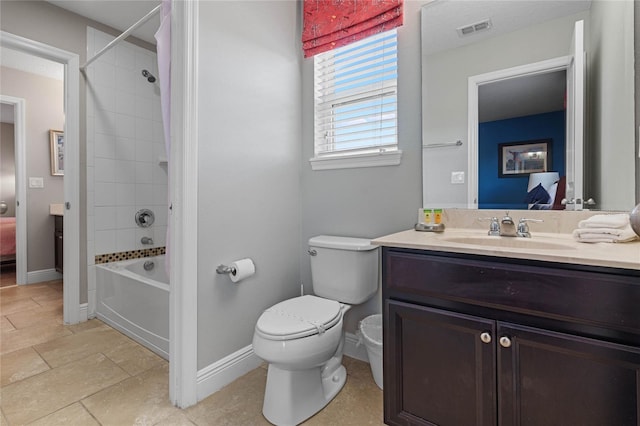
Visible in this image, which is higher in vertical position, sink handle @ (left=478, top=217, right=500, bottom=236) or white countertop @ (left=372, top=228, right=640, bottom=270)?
sink handle @ (left=478, top=217, right=500, bottom=236)

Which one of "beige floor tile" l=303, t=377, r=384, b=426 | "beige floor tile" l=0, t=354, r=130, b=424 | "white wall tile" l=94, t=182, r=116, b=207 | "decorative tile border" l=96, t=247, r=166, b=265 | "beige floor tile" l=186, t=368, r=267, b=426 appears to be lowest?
"beige floor tile" l=303, t=377, r=384, b=426

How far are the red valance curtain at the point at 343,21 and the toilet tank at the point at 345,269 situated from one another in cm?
124

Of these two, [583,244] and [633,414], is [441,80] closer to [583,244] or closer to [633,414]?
[583,244]

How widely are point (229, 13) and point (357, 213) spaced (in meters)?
1.31

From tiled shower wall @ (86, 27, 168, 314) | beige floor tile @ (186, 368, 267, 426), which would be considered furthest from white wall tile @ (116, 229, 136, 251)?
beige floor tile @ (186, 368, 267, 426)

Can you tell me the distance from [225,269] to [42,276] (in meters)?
3.42

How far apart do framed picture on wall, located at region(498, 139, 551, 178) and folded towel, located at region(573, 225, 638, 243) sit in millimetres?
362

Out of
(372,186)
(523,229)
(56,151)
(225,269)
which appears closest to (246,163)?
(225,269)

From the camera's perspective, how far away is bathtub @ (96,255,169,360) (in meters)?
1.91

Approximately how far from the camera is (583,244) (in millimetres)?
1116

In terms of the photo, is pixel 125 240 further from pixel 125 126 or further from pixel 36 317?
pixel 125 126

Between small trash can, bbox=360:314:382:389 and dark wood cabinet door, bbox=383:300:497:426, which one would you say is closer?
dark wood cabinet door, bbox=383:300:497:426

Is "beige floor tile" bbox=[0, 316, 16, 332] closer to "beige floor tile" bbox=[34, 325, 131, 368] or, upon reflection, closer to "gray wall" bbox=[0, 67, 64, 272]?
"beige floor tile" bbox=[34, 325, 131, 368]

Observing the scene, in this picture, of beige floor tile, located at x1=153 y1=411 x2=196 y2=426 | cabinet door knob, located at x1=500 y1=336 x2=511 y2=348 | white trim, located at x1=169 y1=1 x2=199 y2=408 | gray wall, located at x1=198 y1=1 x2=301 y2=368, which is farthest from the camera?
gray wall, located at x1=198 y1=1 x2=301 y2=368
